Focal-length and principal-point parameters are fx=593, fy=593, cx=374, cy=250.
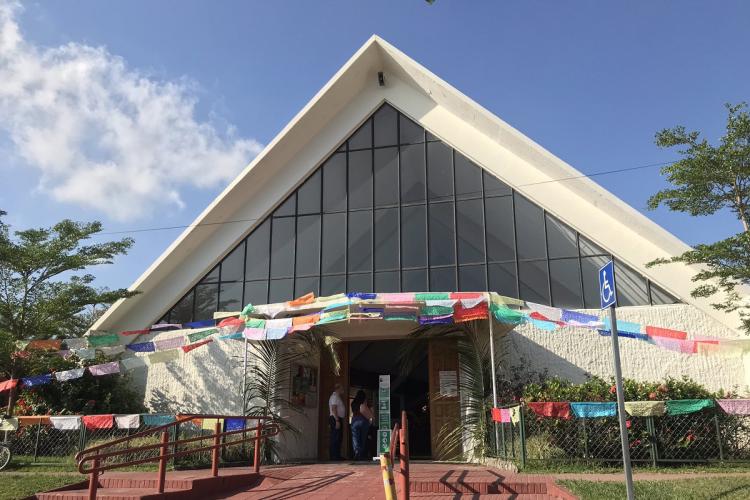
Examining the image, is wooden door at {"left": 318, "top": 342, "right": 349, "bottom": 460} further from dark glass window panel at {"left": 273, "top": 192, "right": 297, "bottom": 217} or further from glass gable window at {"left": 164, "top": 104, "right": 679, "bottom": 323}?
dark glass window panel at {"left": 273, "top": 192, "right": 297, "bottom": 217}

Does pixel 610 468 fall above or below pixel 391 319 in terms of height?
below

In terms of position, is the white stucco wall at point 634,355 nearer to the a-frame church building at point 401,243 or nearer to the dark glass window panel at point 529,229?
the a-frame church building at point 401,243

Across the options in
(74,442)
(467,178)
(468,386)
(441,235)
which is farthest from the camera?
(467,178)

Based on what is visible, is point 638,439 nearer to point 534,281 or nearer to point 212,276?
point 534,281

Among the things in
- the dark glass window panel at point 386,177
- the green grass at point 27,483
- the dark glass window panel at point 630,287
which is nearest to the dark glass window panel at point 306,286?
the dark glass window panel at point 386,177

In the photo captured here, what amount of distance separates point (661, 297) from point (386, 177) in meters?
6.89

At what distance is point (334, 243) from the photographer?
14.7 meters

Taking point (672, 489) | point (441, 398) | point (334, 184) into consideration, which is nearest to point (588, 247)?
point (441, 398)

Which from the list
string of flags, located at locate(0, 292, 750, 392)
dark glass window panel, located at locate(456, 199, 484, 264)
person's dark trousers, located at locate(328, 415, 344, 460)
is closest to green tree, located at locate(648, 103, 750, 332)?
string of flags, located at locate(0, 292, 750, 392)

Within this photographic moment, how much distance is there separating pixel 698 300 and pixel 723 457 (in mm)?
3691

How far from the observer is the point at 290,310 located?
38.5 ft

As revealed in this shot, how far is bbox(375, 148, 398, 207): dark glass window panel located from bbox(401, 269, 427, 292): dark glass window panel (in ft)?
6.19

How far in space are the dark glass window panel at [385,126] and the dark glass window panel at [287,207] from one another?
8.48 ft

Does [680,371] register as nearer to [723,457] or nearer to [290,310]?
[723,457]
